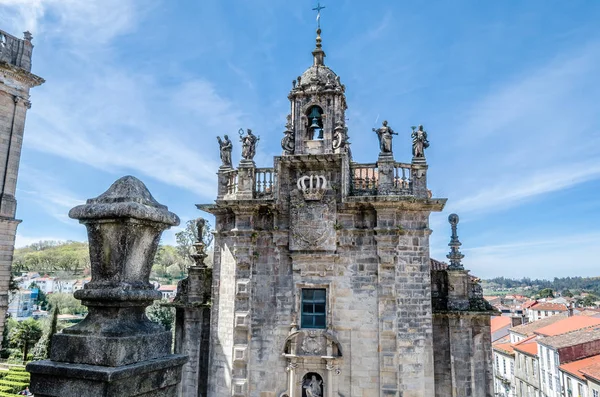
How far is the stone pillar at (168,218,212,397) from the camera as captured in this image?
14.6 meters

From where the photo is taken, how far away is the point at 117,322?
3.49m

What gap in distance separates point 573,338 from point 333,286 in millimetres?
28307

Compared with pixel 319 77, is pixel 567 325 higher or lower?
lower

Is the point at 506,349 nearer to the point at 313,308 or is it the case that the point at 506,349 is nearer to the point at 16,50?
the point at 313,308

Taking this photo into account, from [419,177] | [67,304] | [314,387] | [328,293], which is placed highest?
[419,177]

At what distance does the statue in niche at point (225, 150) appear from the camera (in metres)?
15.4

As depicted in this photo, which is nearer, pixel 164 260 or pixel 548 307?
pixel 548 307

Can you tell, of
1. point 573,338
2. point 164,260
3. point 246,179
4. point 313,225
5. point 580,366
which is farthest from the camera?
point 164,260

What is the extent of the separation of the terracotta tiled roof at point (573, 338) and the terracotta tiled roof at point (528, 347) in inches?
145

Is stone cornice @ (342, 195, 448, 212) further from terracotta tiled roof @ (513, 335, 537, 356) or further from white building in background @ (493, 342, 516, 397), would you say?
white building in background @ (493, 342, 516, 397)

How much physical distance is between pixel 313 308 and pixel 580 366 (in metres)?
25.7

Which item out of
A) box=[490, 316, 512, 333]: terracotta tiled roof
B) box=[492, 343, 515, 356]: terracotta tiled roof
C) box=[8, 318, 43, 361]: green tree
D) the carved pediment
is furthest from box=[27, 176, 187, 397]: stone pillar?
box=[490, 316, 512, 333]: terracotta tiled roof

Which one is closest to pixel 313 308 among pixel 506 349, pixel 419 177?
pixel 419 177

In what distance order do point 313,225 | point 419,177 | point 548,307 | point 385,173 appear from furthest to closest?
1. point 548,307
2. point 419,177
3. point 385,173
4. point 313,225
